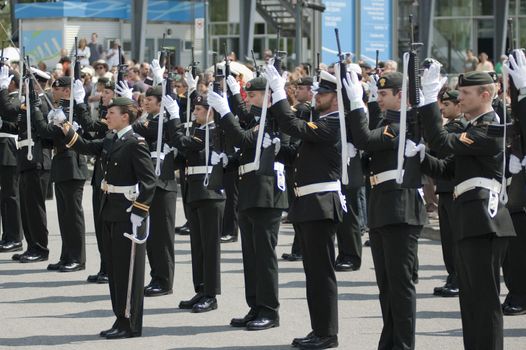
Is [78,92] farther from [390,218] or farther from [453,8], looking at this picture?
[453,8]

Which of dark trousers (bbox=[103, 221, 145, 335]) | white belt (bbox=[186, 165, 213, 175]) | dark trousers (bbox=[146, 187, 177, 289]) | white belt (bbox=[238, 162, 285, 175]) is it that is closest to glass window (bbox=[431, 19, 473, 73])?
dark trousers (bbox=[146, 187, 177, 289])

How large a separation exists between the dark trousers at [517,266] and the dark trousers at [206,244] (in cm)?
246

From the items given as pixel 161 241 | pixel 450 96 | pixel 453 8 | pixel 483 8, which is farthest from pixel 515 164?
pixel 453 8

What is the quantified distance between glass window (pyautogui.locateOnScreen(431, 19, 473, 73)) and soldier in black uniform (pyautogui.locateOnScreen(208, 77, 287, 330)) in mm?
24824

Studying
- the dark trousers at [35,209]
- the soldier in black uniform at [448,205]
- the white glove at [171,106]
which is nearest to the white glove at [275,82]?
the white glove at [171,106]

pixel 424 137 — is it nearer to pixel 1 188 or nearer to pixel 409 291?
pixel 409 291

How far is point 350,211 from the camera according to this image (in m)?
12.7

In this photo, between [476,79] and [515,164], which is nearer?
[476,79]

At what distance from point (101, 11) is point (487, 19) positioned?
428 inches

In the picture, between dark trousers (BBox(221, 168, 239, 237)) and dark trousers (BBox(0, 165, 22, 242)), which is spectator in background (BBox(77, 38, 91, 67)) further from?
dark trousers (BBox(0, 165, 22, 242))

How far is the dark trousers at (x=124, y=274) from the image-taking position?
9.14 meters

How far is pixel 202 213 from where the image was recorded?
10.5 m

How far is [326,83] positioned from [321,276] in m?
1.38

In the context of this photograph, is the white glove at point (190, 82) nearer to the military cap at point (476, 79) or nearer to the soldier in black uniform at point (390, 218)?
the soldier in black uniform at point (390, 218)
